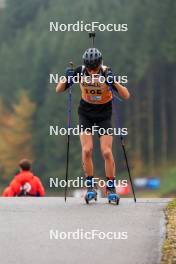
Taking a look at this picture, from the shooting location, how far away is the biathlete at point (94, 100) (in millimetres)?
12047

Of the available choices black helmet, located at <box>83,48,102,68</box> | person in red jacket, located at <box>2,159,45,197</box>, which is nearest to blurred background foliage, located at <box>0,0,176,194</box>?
person in red jacket, located at <box>2,159,45,197</box>

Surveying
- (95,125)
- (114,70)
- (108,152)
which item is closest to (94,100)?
(95,125)

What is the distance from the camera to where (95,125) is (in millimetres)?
12656

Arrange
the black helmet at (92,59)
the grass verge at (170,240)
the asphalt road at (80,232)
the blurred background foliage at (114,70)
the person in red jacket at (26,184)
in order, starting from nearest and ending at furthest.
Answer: the grass verge at (170,240) → the asphalt road at (80,232) → the black helmet at (92,59) → the person in red jacket at (26,184) → the blurred background foliage at (114,70)

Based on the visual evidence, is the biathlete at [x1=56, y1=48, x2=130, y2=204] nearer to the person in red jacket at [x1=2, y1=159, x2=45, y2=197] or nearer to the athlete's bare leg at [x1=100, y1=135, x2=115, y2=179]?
the athlete's bare leg at [x1=100, y1=135, x2=115, y2=179]

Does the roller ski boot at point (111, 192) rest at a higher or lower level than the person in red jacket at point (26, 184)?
lower

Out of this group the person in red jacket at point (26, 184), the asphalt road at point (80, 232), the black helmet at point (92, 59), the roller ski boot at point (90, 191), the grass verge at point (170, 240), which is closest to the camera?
the grass verge at point (170, 240)

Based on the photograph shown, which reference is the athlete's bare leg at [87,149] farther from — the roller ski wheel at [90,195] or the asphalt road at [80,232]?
the asphalt road at [80,232]

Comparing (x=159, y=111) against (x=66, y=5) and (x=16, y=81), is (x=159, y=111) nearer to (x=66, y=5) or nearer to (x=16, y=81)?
(x=16, y=81)

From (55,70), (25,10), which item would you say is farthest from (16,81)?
(25,10)

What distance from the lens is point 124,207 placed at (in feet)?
40.0

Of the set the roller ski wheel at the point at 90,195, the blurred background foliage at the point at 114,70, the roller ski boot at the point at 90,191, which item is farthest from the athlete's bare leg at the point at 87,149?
the blurred background foliage at the point at 114,70

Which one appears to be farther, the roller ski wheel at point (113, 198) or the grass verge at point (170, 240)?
the roller ski wheel at point (113, 198)

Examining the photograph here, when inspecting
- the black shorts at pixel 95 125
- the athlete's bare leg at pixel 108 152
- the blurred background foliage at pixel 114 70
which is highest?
the blurred background foliage at pixel 114 70
